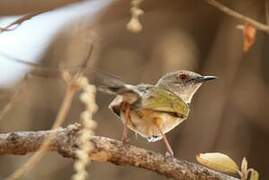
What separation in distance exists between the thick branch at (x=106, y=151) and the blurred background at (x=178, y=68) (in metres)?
2.00

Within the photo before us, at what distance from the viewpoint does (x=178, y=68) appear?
4676mm

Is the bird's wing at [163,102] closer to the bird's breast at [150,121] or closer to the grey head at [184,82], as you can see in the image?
the bird's breast at [150,121]

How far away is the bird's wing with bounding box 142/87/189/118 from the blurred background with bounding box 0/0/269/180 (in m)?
1.67

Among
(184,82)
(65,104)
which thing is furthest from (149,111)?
(65,104)

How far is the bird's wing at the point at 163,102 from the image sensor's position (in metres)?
2.57

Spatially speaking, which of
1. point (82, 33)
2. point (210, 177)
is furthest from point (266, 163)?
point (82, 33)

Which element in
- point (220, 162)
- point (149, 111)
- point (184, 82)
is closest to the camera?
point (220, 162)

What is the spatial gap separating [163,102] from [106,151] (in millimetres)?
448

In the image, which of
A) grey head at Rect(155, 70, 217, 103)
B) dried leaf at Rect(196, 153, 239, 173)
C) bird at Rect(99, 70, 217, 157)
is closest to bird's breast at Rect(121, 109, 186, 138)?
bird at Rect(99, 70, 217, 157)

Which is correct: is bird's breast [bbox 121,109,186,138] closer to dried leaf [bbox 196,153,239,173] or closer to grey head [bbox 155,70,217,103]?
dried leaf [bbox 196,153,239,173]

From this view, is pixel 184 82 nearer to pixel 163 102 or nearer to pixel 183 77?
pixel 183 77

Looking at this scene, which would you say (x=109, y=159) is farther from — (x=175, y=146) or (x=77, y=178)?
(x=175, y=146)

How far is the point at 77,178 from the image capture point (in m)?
1.39

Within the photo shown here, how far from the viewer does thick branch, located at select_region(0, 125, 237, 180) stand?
223 cm
